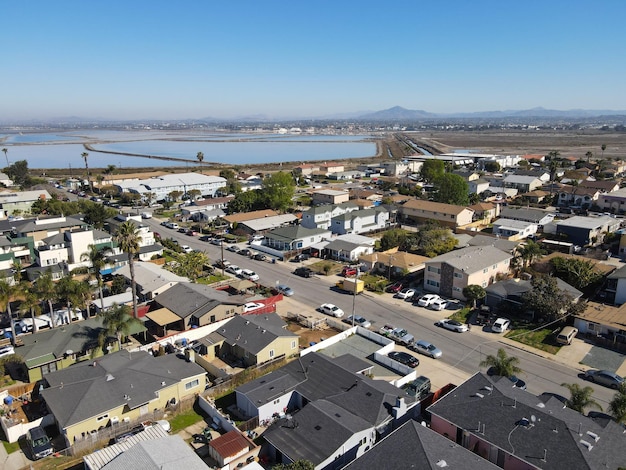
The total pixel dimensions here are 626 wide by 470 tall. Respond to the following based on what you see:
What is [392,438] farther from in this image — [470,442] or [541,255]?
[541,255]

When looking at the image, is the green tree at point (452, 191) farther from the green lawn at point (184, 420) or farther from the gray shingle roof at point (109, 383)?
the green lawn at point (184, 420)

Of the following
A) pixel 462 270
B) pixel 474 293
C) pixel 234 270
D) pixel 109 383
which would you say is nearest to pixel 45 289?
pixel 109 383

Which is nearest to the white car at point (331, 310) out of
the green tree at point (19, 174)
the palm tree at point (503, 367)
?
the palm tree at point (503, 367)

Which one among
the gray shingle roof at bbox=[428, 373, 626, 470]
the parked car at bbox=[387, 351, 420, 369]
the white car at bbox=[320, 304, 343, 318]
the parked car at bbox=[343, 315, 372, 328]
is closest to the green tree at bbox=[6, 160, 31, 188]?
the white car at bbox=[320, 304, 343, 318]

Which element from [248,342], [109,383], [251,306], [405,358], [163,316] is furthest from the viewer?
[251,306]

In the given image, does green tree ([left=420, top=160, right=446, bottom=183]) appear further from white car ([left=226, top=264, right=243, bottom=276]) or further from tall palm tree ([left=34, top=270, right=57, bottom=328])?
tall palm tree ([left=34, top=270, right=57, bottom=328])

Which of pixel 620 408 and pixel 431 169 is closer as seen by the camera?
pixel 620 408

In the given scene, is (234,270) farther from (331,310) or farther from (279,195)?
(279,195)
